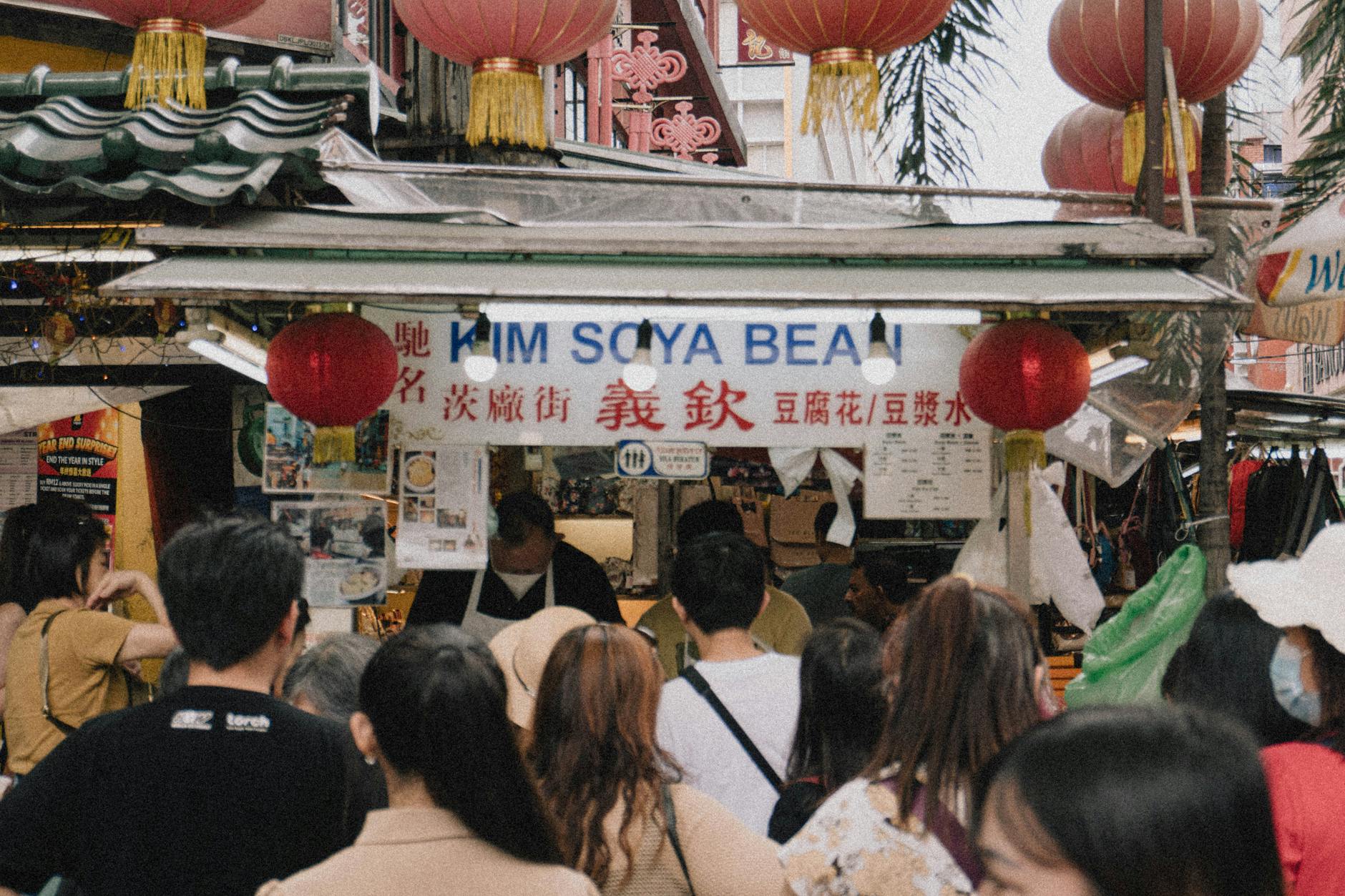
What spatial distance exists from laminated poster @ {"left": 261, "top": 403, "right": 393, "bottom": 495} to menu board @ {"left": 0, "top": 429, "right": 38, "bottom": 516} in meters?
3.13

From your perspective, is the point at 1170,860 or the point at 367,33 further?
the point at 367,33

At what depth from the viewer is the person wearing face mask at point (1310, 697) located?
300 centimetres

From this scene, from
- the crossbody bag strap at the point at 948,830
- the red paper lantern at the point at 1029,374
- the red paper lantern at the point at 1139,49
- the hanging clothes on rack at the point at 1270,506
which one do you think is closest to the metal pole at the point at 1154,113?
the red paper lantern at the point at 1139,49

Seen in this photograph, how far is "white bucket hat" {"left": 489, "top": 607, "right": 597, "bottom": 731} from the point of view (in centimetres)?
476

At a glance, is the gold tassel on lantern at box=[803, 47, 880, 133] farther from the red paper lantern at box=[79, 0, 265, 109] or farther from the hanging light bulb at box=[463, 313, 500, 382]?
the red paper lantern at box=[79, 0, 265, 109]

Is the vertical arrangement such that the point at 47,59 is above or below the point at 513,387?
above

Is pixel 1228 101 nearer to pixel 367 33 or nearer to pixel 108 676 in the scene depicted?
pixel 367 33

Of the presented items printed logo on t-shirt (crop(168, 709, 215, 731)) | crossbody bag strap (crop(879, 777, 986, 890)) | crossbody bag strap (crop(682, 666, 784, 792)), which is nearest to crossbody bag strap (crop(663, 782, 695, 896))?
crossbody bag strap (crop(879, 777, 986, 890))

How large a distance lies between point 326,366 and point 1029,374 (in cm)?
315

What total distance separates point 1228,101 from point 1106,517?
3.77m

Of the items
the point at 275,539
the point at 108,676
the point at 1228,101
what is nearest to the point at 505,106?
the point at 108,676

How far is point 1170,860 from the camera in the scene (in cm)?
159

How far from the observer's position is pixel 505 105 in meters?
6.37

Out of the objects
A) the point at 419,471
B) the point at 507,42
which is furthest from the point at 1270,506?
the point at 507,42
